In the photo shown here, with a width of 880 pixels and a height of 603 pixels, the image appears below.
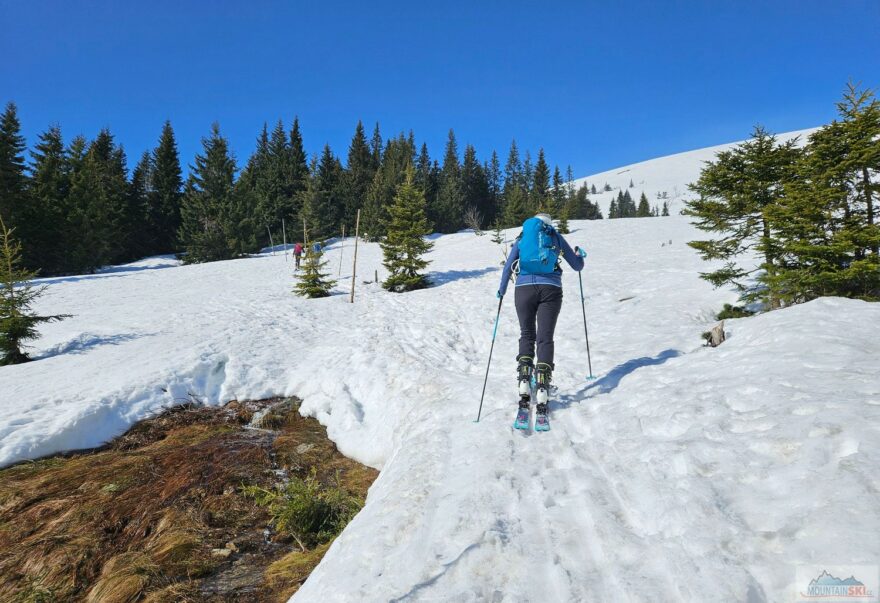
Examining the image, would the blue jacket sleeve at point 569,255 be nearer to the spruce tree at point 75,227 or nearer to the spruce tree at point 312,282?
the spruce tree at point 312,282

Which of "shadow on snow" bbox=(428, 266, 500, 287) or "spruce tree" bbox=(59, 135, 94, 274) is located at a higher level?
"spruce tree" bbox=(59, 135, 94, 274)

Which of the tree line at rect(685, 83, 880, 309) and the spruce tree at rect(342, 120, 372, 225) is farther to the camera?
the spruce tree at rect(342, 120, 372, 225)

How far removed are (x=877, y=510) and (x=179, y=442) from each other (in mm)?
8236

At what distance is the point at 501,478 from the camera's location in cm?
352

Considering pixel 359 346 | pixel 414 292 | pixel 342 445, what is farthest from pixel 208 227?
pixel 342 445

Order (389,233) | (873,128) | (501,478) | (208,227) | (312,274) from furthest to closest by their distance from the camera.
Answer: (208,227), (389,233), (312,274), (873,128), (501,478)

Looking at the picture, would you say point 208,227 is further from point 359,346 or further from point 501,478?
point 501,478

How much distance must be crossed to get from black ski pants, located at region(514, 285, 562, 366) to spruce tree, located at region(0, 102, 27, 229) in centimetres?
3720

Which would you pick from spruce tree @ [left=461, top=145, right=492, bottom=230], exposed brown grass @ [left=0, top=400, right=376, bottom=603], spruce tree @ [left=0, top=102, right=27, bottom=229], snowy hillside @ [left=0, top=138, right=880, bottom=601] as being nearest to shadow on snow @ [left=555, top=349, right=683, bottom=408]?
snowy hillside @ [left=0, top=138, right=880, bottom=601]

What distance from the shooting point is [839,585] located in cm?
185

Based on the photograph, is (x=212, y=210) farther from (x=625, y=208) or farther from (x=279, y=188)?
(x=625, y=208)

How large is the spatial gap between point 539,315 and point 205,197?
46.1 m

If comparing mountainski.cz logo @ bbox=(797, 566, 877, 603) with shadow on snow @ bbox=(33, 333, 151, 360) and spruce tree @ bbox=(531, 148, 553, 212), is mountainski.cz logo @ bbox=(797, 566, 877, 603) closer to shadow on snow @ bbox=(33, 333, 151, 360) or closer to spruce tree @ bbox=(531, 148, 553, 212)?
Answer: shadow on snow @ bbox=(33, 333, 151, 360)

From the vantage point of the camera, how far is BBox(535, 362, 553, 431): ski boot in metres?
4.58
